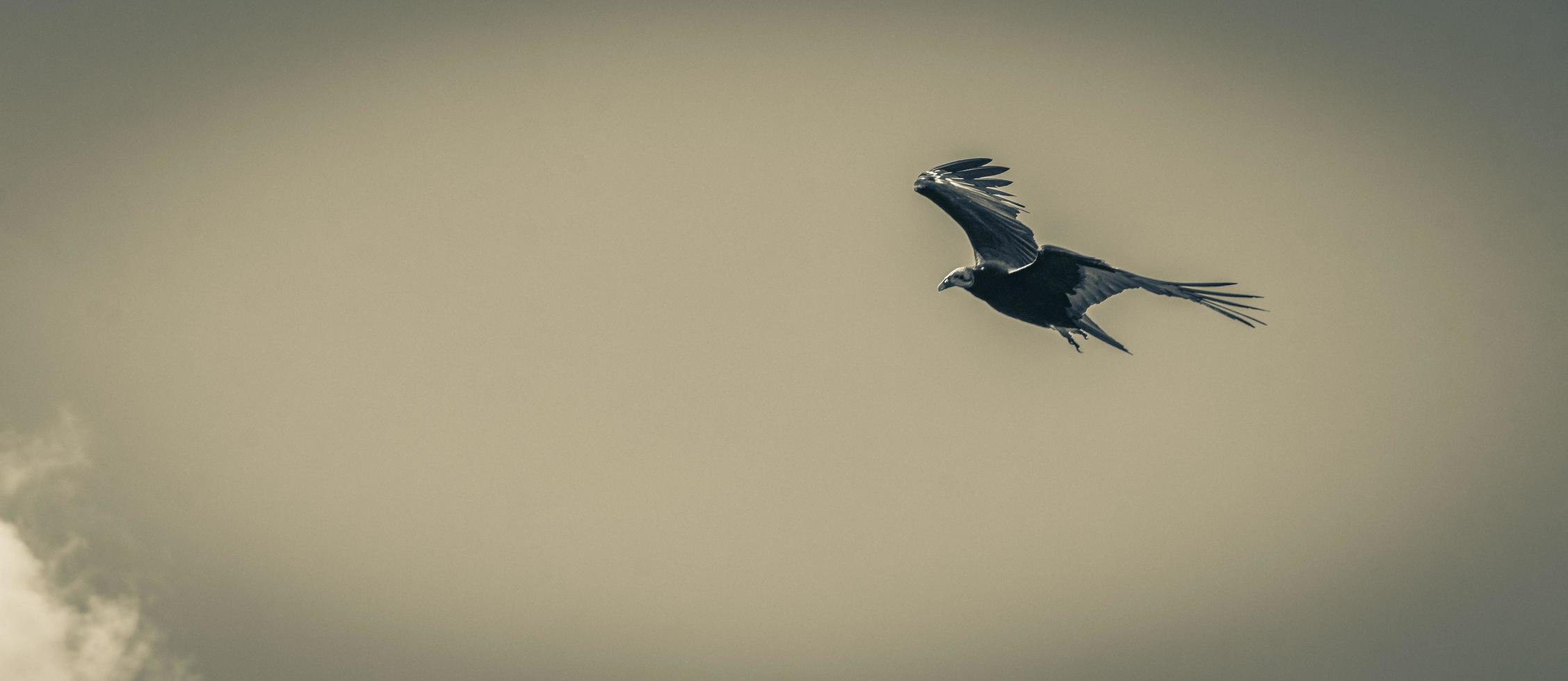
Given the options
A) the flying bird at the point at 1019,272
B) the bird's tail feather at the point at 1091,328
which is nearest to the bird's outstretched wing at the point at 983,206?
the flying bird at the point at 1019,272

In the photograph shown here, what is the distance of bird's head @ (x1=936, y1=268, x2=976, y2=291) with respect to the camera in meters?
36.5

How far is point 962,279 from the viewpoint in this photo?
3650 cm

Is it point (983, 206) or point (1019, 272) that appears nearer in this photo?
point (1019, 272)

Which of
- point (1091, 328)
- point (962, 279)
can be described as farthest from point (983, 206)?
point (1091, 328)

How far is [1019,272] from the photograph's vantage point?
3475 centimetres

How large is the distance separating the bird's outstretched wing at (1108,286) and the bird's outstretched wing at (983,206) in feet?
11.6

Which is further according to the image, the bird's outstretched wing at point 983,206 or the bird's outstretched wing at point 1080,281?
the bird's outstretched wing at point 983,206

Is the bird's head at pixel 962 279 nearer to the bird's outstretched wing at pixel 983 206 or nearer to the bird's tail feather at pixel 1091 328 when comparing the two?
the bird's outstretched wing at pixel 983 206

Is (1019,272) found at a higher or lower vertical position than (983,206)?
lower

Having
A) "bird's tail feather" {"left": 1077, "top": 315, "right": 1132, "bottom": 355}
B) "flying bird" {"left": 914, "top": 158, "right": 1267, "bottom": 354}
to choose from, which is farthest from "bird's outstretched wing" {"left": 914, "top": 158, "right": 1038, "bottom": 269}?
"bird's tail feather" {"left": 1077, "top": 315, "right": 1132, "bottom": 355}

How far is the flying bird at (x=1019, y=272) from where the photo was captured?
32156mm

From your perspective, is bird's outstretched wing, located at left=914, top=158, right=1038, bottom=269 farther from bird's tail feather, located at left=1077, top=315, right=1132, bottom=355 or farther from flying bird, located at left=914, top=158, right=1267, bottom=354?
bird's tail feather, located at left=1077, top=315, right=1132, bottom=355

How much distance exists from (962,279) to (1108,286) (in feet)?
12.9

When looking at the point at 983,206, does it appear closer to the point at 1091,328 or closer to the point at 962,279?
the point at 962,279
